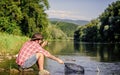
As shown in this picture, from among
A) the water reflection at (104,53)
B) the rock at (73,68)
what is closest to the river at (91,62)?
the water reflection at (104,53)

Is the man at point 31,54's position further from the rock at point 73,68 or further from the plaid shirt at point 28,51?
the rock at point 73,68

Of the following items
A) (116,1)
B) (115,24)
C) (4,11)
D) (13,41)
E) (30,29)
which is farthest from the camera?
(116,1)

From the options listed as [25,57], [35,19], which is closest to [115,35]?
[35,19]

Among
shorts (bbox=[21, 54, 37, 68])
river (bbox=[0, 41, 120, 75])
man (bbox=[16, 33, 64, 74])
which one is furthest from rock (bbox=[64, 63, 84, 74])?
shorts (bbox=[21, 54, 37, 68])

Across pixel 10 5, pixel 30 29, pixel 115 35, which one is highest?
pixel 10 5

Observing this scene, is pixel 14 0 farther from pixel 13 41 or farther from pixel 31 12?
pixel 13 41

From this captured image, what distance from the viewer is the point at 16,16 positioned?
60031 mm

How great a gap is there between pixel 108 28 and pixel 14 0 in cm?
5348

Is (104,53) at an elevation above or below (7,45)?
below

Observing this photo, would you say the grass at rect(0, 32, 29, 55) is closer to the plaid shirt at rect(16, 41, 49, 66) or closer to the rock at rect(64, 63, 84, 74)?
the rock at rect(64, 63, 84, 74)

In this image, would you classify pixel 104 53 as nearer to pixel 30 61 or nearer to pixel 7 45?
pixel 7 45

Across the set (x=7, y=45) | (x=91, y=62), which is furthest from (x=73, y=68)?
(x=7, y=45)

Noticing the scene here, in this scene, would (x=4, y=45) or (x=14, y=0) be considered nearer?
(x=4, y=45)

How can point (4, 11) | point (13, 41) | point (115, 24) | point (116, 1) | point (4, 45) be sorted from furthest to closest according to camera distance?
point (116, 1) → point (115, 24) → point (4, 11) → point (13, 41) → point (4, 45)
